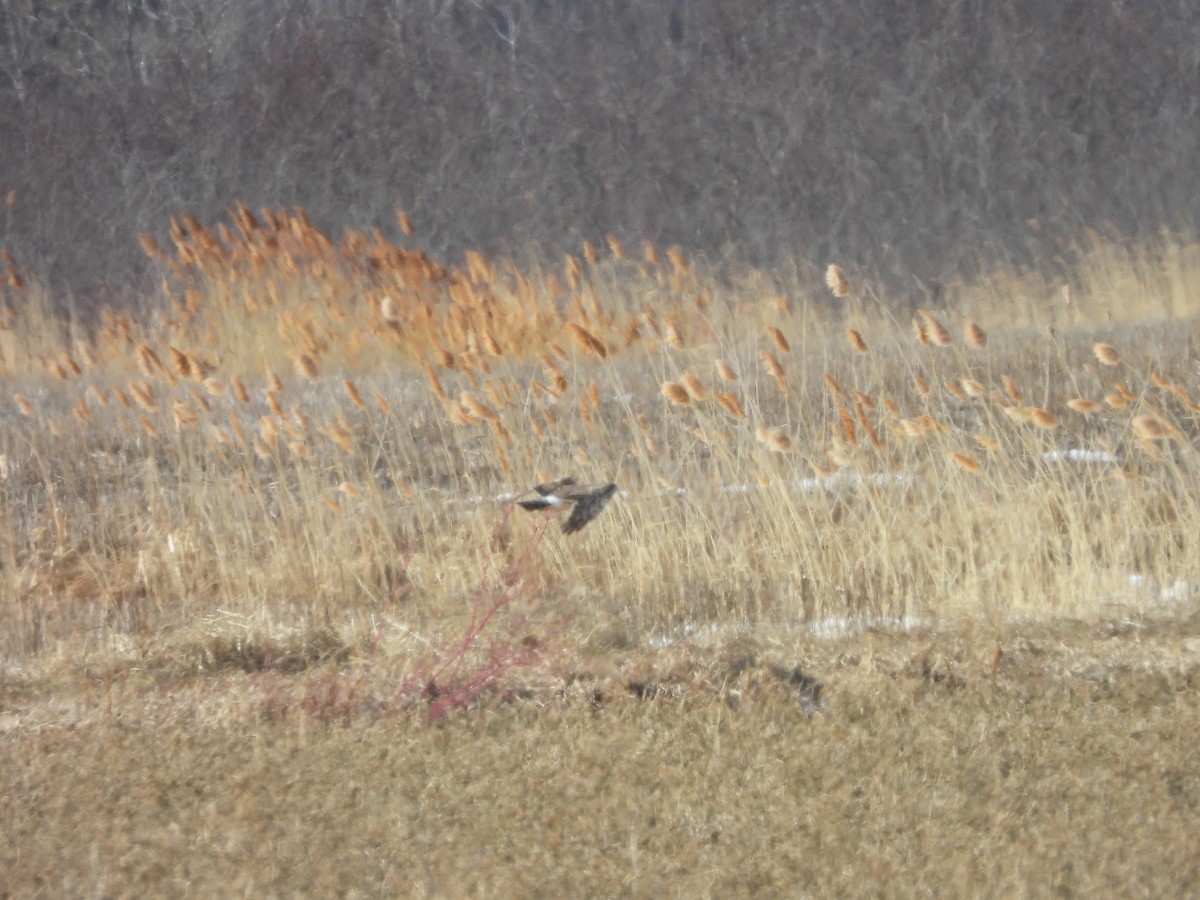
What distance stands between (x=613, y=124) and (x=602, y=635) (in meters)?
5.61

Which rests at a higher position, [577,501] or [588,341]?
[588,341]

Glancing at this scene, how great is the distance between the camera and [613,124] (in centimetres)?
812

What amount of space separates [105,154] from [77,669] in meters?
5.42

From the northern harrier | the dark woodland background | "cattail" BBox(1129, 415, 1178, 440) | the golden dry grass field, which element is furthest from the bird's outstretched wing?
the dark woodland background

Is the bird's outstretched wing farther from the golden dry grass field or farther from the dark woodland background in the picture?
the dark woodland background

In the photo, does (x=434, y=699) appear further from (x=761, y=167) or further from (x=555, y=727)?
(x=761, y=167)

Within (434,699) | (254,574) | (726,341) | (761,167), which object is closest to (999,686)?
(434,699)

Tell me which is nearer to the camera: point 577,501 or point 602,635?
point 602,635

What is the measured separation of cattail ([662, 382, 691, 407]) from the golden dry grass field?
1.1 inches

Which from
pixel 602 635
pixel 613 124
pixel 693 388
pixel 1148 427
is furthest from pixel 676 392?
pixel 613 124

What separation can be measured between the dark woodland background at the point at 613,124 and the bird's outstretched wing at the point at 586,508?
435 cm

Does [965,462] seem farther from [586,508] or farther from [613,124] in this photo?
[613,124]

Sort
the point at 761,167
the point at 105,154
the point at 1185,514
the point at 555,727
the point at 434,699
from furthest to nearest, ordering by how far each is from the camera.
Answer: the point at 761,167, the point at 105,154, the point at 1185,514, the point at 434,699, the point at 555,727

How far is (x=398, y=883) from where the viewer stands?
6.42 feet
